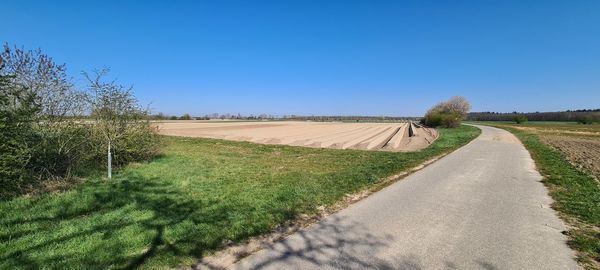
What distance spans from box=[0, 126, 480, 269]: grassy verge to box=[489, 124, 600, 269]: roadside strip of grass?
3938 mm

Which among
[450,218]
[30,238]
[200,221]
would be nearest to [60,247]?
Answer: [30,238]

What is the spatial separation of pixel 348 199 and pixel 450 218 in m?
2.16

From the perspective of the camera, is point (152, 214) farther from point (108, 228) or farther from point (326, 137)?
point (326, 137)

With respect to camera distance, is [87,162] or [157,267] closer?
[157,267]

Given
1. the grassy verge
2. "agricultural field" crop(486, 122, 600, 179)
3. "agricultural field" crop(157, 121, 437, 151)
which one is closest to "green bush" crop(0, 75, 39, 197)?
the grassy verge

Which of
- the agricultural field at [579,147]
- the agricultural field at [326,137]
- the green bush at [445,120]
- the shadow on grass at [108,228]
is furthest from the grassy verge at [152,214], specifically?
the green bush at [445,120]

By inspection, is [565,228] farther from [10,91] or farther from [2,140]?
[10,91]

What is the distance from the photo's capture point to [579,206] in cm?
666

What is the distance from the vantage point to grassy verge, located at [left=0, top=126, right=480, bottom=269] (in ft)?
13.3

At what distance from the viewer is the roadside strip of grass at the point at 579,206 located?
443 cm

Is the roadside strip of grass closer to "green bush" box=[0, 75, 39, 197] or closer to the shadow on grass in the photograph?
the shadow on grass

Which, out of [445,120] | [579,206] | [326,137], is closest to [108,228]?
[579,206]

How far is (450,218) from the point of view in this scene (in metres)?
5.79

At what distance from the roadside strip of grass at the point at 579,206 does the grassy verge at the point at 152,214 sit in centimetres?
394
